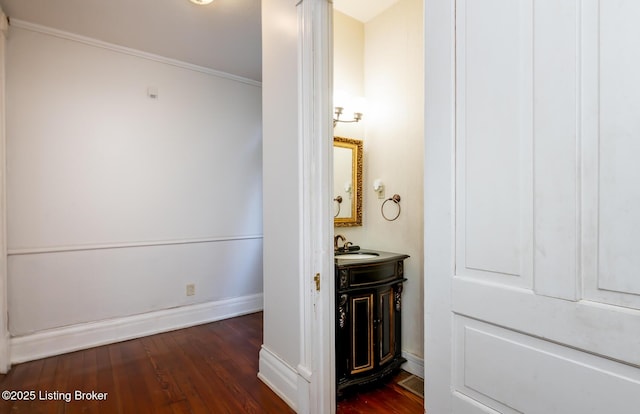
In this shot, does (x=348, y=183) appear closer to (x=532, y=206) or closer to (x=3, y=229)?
(x=532, y=206)

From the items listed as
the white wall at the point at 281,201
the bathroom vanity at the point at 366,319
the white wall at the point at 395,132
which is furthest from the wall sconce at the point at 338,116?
the bathroom vanity at the point at 366,319

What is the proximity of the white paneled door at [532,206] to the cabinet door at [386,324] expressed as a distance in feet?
3.72

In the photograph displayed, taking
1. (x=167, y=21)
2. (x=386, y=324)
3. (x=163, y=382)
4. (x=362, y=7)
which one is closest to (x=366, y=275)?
(x=386, y=324)

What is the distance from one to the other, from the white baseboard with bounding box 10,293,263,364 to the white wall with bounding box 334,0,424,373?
1.68m

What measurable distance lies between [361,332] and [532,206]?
1.53m

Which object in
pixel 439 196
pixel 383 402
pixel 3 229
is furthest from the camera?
pixel 3 229

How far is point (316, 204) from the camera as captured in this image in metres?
1.74

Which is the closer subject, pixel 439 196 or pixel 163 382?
pixel 439 196

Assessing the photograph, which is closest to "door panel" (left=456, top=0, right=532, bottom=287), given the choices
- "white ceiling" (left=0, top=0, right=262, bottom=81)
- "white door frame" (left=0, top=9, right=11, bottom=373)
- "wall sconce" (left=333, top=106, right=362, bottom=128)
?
"wall sconce" (left=333, top=106, right=362, bottom=128)

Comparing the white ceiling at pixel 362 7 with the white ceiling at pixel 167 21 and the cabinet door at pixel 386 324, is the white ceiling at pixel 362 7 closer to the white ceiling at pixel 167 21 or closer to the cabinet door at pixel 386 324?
the white ceiling at pixel 167 21

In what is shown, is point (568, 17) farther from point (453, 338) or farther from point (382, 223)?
point (382, 223)

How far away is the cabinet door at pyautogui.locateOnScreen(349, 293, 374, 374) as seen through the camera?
1.99 metres

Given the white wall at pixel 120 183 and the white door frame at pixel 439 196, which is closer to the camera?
the white door frame at pixel 439 196

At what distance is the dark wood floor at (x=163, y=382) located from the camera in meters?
1.87
